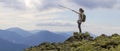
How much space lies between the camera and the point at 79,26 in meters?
47.7

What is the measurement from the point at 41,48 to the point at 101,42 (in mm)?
6916

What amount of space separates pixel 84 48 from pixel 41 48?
6.82 meters

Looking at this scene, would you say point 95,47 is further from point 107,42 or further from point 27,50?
point 27,50

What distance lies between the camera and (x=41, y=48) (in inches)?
1569

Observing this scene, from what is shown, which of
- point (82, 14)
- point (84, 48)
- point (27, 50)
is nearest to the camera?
point (84, 48)

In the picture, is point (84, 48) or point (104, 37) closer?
point (84, 48)

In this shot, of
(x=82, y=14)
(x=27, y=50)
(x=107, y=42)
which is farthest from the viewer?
(x=82, y=14)

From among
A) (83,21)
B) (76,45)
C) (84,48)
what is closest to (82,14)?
(83,21)

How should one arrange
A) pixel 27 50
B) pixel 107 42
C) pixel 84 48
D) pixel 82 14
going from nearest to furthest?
pixel 84 48 → pixel 107 42 → pixel 27 50 → pixel 82 14

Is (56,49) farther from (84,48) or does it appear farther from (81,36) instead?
(81,36)

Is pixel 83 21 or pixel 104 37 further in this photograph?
pixel 83 21

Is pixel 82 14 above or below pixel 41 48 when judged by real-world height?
above

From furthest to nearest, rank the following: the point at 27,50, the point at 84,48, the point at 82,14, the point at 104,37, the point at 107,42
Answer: the point at 82,14 → the point at 104,37 → the point at 27,50 → the point at 107,42 → the point at 84,48

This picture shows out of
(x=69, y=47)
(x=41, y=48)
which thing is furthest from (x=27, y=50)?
(x=69, y=47)
